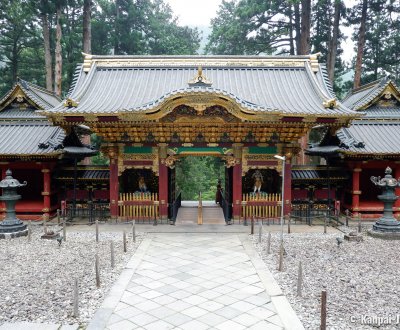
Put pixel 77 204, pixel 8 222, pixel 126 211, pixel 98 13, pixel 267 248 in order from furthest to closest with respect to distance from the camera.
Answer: pixel 98 13, pixel 77 204, pixel 126 211, pixel 8 222, pixel 267 248

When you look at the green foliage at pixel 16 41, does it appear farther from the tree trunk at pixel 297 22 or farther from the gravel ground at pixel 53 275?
the gravel ground at pixel 53 275

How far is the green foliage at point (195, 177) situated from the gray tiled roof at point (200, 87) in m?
14.0

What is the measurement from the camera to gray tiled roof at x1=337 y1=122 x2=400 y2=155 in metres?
15.0

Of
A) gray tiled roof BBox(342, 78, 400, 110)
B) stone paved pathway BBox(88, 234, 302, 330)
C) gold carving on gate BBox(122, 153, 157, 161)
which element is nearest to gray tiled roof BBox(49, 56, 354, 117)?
gold carving on gate BBox(122, 153, 157, 161)

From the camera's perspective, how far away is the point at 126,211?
1535 cm

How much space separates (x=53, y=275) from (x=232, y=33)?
80.0 feet

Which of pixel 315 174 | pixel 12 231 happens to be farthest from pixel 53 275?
pixel 315 174

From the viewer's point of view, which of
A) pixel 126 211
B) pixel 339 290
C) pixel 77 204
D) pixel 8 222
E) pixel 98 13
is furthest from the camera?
pixel 98 13

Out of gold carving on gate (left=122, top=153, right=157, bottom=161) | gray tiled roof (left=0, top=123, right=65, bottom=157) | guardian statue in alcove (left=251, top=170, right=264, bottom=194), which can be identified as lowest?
guardian statue in alcove (left=251, top=170, right=264, bottom=194)

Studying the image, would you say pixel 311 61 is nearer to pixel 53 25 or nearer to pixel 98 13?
pixel 98 13

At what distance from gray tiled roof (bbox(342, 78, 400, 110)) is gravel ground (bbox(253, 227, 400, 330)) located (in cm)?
777

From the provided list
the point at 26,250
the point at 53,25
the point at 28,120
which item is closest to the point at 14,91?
the point at 28,120

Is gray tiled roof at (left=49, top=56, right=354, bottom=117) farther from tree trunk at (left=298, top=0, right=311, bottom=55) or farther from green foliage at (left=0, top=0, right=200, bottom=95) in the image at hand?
green foliage at (left=0, top=0, right=200, bottom=95)

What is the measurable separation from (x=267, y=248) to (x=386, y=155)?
7.68 meters
